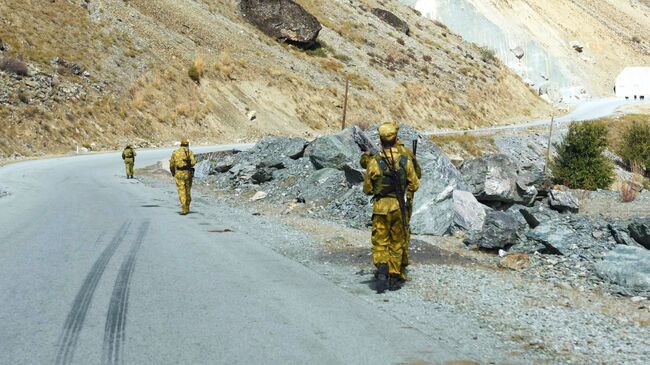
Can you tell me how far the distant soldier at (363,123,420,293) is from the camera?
23.9 ft

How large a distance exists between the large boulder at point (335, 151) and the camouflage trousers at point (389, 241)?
994cm

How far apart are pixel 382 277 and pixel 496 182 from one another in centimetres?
1125

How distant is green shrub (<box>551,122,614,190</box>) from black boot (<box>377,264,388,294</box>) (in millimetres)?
24962

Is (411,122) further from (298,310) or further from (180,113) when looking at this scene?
(298,310)

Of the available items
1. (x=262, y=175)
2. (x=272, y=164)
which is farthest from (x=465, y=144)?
(x=262, y=175)

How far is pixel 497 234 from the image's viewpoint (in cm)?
1127

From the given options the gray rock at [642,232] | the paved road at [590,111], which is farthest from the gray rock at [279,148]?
the paved road at [590,111]

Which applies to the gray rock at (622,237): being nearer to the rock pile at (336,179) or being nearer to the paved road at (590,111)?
the rock pile at (336,179)

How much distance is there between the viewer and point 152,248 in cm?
950

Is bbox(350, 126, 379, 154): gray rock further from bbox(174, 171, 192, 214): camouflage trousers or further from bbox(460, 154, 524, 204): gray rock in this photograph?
bbox(174, 171, 192, 214): camouflage trousers

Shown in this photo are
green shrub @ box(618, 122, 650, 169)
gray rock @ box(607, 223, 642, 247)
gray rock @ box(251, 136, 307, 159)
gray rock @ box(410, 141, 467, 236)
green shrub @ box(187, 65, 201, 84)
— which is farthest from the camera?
green shrub @ box(187, 65, 201, 84)

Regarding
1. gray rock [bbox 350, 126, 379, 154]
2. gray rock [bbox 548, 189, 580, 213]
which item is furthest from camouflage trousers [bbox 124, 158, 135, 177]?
gray rock [bbox 548, 189, 580, 213]

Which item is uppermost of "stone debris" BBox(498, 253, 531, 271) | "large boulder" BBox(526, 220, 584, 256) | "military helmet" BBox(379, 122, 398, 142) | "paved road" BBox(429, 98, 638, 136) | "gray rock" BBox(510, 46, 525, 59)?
"gray rock" BBox(510, 46, 525, 59)

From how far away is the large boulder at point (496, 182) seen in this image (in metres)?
17.7
